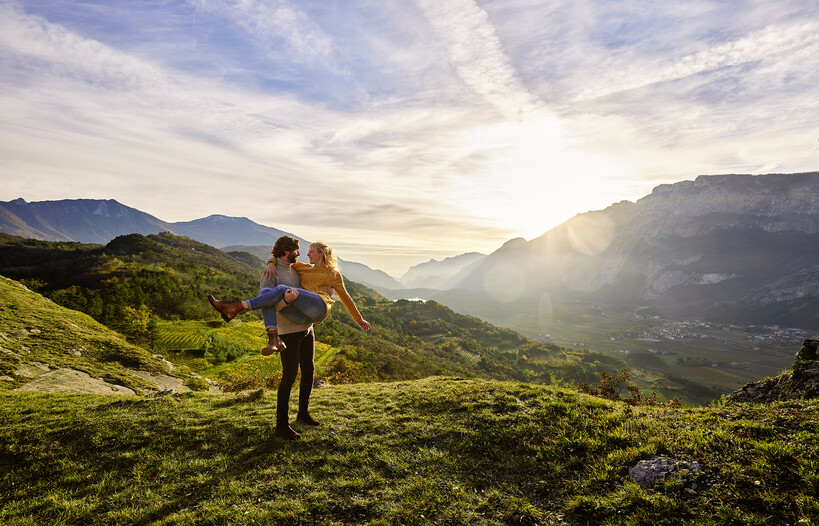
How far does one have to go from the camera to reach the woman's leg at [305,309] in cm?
611

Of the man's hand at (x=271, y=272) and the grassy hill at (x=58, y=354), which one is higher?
the man's hand at (x=271, y=272)

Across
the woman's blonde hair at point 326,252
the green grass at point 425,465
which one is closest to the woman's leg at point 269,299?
the woman's blonde hair at point 326,252

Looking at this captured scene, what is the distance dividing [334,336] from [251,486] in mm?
82889

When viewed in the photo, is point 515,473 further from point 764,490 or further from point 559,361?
point 559,361

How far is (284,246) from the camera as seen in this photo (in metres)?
6.52

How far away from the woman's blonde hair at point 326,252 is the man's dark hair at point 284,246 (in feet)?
1.30

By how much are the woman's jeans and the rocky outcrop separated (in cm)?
1046

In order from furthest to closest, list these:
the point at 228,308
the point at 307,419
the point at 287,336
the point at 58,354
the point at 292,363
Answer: the point at 58,354
the point at 307,419
the point at 292,363
the point at 287,336
the point at 228,308

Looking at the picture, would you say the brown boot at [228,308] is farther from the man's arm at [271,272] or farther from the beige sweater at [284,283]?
the man's arm at [271,272]

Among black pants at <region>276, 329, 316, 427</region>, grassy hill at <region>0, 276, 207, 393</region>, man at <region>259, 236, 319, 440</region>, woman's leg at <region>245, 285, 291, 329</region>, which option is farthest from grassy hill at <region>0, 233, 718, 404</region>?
woman's leg at <region>245, 285, 291, 329</region>

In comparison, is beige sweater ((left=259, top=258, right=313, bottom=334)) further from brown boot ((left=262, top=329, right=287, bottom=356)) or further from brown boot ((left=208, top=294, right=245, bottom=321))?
brown boot ((left=208, top=294, right=245, bottom=321))

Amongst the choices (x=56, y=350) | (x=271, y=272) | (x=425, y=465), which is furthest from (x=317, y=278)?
(x=56, y=350)

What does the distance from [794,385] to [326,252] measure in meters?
11.4

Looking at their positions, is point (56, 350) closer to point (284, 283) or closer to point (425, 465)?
point (284, 283)
